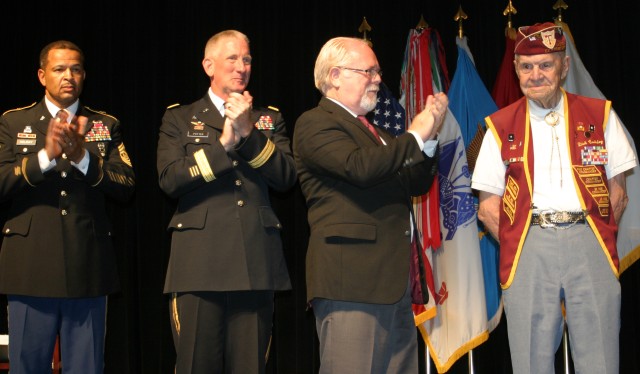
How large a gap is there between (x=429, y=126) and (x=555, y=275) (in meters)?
0.82

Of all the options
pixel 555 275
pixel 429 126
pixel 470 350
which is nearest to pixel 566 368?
pixel 470 350

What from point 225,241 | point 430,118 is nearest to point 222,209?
point 225,241

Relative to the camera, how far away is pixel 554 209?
3.24 m

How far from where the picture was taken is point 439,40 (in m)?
5.11

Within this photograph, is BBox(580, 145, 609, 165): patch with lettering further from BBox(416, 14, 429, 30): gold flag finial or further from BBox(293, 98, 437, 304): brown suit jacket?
BBox(416, 14, 429, 30): gold flag finial

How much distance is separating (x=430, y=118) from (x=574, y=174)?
2.31 feet

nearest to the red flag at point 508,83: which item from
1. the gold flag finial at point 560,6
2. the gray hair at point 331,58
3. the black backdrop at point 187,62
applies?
the black backdrop at point 187,62

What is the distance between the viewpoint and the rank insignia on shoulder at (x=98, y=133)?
3881mm

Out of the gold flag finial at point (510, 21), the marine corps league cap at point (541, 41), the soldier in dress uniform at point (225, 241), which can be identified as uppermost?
the gold flag finial at point (510, 21)

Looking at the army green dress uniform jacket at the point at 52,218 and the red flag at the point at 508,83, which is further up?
the red flag at the point at 508,83

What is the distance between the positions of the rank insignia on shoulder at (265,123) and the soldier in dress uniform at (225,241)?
0.20 m

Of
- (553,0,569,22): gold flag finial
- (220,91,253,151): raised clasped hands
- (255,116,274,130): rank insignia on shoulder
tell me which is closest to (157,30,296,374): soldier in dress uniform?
(220,91,253,151): raised clasped hands

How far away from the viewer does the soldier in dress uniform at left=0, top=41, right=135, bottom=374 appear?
11.6 ft

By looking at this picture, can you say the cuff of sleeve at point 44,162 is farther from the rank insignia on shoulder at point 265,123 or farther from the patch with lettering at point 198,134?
the rank insignia on shoulder at point 265,123
